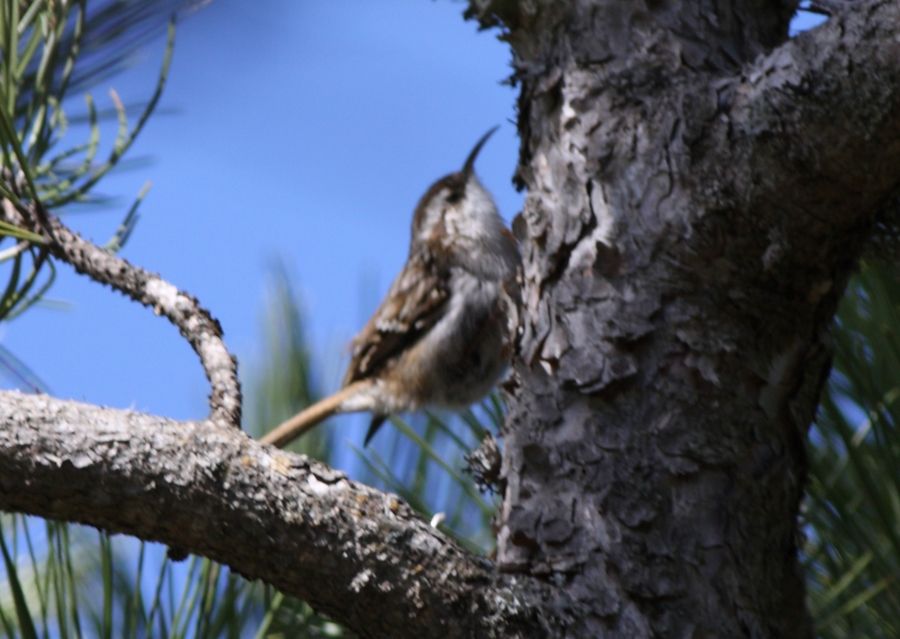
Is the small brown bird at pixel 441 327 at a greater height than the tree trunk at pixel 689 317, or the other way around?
the small brown bird at pixel 441 327

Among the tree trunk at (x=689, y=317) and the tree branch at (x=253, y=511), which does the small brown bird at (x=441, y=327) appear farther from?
the tree branch at (x=253, y=511)

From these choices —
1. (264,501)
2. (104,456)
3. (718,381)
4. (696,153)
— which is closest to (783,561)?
(718,381)

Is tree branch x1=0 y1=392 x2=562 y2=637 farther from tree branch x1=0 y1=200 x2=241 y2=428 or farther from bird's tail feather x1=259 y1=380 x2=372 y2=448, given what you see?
bird's tail feather x1=259 y1=380 x2=372 y2=448

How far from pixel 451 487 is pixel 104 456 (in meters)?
1.43

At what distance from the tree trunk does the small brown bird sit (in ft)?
5.73

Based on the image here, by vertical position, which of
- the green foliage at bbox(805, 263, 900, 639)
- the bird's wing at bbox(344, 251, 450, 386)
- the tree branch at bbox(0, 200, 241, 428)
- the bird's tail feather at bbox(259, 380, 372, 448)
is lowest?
the green foliage at bbox(805, 263, 900, 639)

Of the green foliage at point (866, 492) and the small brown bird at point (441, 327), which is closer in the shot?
the green foliage at point (866, 492)

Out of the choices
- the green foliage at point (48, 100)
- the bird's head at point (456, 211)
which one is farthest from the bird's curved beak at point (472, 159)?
the green foliage at point (48, 100)

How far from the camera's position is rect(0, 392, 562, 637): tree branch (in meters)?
1.18

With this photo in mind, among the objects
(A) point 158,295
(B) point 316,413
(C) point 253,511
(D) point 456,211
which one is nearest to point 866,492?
(C) point 253,511

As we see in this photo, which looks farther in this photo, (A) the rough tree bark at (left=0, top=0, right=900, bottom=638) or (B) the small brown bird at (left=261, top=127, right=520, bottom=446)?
(B) the small brown bird at (left=261, top=127, right=520, bottom=446)

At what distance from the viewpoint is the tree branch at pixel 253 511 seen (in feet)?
3.87

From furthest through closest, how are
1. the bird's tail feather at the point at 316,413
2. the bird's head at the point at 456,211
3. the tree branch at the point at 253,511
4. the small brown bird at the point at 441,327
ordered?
the bird's head at the point at 456,211 < the small brown bird at the point at 441,327 < the bird's tail feather at the point at 316,413 < the tree branch at the point at 253,511

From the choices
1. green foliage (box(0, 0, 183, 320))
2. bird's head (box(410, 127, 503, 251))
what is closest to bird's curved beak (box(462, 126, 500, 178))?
bird's head (box(410, 127, 503, 251))
